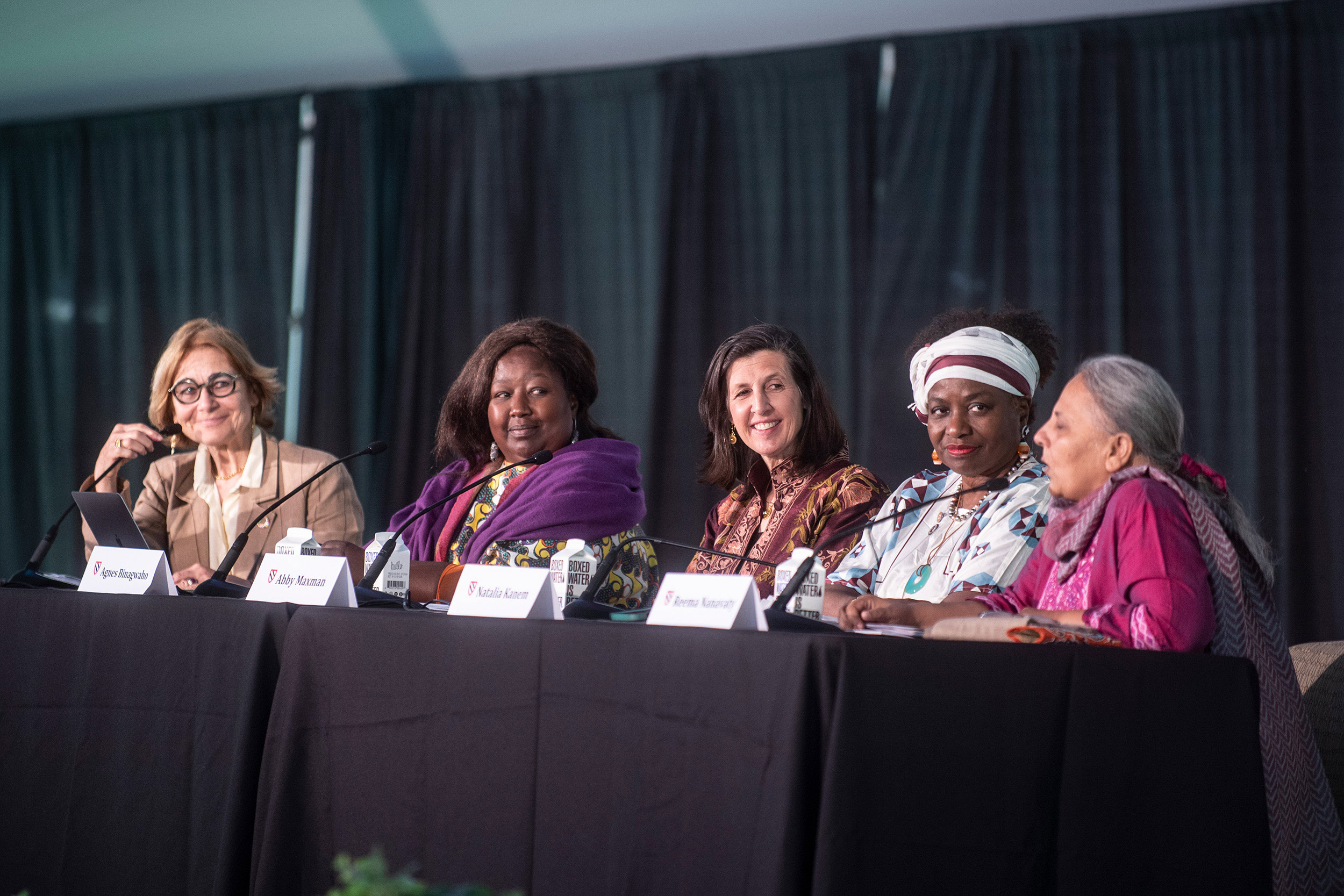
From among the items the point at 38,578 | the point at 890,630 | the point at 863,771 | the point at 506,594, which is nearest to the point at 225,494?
the point at 38,578

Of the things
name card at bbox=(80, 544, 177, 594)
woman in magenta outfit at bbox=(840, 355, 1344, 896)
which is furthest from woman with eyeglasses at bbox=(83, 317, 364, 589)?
woman in magenta outfit at bbox=(840, 355, 1344, 896)

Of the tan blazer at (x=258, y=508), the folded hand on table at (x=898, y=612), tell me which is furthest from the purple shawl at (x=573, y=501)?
the folded hand on table at (x=898, y=612)

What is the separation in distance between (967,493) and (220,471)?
7.06 feet

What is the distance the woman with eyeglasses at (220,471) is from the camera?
116 inches

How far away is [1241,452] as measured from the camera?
3541 millimetres

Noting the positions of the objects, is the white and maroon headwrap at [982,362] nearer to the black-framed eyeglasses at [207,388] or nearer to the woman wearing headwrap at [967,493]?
the woman wearing headwrap at [967,493]

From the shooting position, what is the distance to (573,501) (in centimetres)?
242

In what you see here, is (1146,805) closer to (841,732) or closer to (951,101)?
(841,732)

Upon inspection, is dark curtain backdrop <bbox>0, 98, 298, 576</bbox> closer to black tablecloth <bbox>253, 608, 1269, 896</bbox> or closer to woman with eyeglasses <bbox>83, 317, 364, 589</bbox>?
woman with eyeglasses <bbox>83, 317, 364, 589</bbox>

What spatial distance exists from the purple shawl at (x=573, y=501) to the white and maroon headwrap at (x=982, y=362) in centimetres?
74

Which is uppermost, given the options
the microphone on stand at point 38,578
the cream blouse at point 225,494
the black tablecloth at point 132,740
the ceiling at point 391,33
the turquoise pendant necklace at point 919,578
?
the ceiling at point 391,33

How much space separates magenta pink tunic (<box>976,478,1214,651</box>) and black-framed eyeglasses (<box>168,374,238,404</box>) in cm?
246

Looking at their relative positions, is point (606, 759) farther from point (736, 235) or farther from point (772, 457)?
point (736, 235)

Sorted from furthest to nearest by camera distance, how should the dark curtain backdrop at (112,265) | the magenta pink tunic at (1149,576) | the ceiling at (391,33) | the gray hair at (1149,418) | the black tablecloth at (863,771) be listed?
the dark curtain backdrop at (112,265) → the ceiling at (391,33) → the gray hair at (1149,418) → the magenta pink tunic at (1149,576) → the black tablecloth at (863,771)
